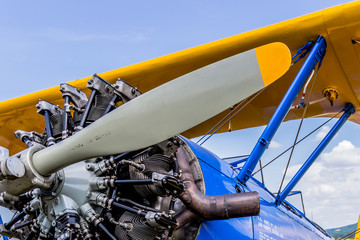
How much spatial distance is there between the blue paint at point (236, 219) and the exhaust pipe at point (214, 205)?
0.20 m

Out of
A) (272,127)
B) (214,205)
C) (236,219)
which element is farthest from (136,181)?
(272,127)

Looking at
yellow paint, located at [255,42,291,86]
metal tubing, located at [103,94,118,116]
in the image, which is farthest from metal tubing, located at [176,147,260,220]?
yellow paint, located at [255,42,291,86]

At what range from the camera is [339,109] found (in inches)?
252

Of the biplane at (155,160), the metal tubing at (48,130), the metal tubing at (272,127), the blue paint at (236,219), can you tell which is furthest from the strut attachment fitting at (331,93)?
the metal tubing at (48,130)

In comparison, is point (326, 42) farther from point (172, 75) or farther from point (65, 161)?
point (65, 161)

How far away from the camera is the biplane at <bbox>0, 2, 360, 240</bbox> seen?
2590 mm

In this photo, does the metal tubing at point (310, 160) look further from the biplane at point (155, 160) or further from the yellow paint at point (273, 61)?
the yellow paint at point (273, 61)

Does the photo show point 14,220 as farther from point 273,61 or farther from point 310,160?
point 310,160

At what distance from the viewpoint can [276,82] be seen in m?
5.60

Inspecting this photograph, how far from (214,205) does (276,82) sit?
2873 mm

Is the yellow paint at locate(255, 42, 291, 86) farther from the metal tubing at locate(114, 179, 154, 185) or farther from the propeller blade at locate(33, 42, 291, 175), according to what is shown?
the metal tubing at locate(114, 179, 154, 185)

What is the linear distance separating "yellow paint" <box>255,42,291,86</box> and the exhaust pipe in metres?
0.95

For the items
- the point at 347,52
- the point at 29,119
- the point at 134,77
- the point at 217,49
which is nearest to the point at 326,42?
the point at 347,52

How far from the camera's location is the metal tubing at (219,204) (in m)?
3.05
